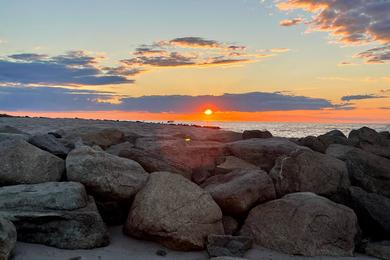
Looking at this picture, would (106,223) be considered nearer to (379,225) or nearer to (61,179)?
(61,179)

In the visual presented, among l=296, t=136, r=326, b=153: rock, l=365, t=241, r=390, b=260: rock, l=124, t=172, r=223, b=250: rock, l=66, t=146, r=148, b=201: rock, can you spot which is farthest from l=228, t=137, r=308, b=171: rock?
l=66, t=146, r=148, b=201: rock

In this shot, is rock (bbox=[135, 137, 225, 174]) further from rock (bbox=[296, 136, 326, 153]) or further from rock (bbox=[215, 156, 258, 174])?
rock (bbox=[296, 136, 326, 153])

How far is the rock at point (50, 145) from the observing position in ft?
31.8

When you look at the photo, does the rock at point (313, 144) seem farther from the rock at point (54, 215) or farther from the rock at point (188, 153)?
the rock at point (54, 215)

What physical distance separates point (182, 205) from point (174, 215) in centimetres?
27

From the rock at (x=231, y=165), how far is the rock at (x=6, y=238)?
17.6ft

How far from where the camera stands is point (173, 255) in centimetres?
784

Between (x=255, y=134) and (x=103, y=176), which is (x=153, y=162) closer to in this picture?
(x=103, y=176)

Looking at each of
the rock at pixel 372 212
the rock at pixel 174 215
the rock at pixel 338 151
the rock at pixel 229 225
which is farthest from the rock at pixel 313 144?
the rock at pixel 174 215

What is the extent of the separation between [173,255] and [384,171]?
7.03 metres

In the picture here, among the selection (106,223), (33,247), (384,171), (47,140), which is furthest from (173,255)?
(384,171)

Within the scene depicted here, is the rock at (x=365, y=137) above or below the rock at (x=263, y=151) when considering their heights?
below

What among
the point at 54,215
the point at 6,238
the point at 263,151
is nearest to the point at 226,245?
the point at 54,215

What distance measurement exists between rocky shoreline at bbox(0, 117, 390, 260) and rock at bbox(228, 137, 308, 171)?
602 millimetres
